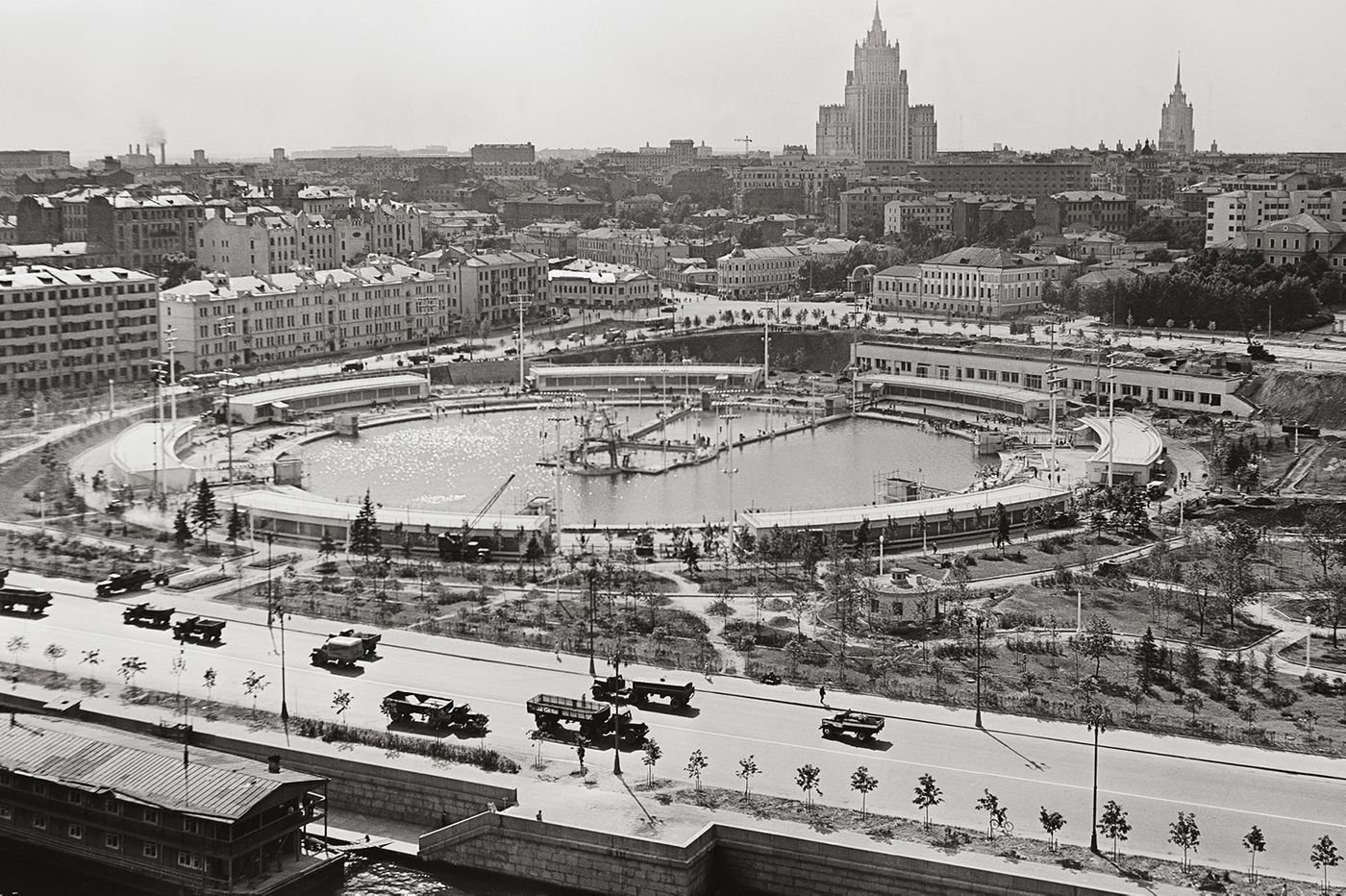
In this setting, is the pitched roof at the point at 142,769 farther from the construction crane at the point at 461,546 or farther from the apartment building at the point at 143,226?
the apartment building at the point at 143,226

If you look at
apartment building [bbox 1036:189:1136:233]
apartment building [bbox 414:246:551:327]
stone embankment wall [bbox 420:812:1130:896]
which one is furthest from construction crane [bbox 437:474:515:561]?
apartment building [bbox 1036:189:1136:233]

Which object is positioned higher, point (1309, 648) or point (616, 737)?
point (616, 737)

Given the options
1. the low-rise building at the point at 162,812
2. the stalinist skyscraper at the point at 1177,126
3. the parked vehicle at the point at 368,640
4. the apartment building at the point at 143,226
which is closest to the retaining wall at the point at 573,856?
the low-rise building at the point at 162,812

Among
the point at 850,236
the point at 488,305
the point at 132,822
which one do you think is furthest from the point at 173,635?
the point at 850,236

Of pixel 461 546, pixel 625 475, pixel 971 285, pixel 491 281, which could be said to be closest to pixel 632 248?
pixel 491 281

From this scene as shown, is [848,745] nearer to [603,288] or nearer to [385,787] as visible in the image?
[385,787]
